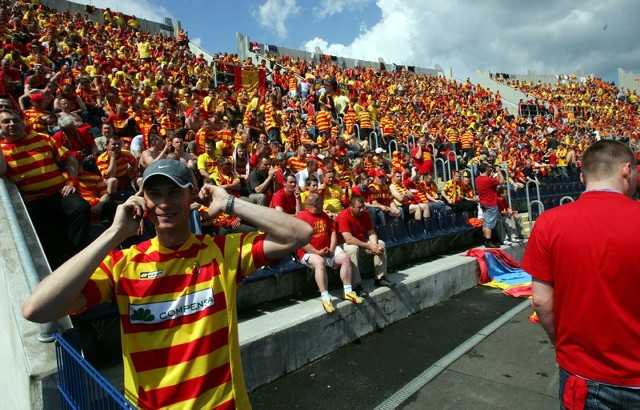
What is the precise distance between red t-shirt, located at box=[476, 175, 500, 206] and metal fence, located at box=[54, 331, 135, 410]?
9.10 meters

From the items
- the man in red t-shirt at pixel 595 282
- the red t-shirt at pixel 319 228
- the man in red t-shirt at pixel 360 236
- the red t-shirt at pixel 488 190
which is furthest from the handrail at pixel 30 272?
the red t-shirt at pixel 488 190

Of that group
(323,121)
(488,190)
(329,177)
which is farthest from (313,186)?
(323,121)

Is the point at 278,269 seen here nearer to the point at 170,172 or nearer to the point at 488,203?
the point at 170,172

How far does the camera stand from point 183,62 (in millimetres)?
16781

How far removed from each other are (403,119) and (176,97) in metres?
11.7

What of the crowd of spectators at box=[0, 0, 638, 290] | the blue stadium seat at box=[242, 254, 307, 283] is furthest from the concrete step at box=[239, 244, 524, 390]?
the crowd of spectators at box=[0, 0, 638, 290]

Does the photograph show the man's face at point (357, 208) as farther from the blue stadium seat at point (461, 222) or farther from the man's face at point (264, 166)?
the blue stadium seat at point (461, 222)

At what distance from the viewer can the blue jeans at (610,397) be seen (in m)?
1.80

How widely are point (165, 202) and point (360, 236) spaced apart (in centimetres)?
467

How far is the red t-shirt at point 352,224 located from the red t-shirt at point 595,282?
13.4 ft

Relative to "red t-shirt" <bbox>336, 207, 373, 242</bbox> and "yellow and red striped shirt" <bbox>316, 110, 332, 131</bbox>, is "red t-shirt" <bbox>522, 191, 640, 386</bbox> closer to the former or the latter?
"red t-shirt" <bbox>336, 207, 373, 242</bbox>

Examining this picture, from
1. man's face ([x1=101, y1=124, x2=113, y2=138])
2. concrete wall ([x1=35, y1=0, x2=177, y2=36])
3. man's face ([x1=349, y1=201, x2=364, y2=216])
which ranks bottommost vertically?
man's face ([x1=349, y1=201, x2=364, y2=216])

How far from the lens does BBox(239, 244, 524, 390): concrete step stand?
3998mm

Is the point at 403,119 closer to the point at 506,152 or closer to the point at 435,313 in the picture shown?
the point at 506,152
